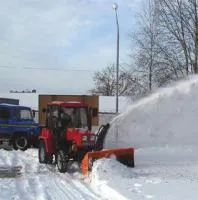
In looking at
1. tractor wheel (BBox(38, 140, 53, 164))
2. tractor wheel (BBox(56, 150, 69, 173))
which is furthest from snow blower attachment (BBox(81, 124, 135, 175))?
tractor wheel (BBox(38, 140, 53, 164))

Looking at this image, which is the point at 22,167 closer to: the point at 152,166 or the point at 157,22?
the point at 152,166

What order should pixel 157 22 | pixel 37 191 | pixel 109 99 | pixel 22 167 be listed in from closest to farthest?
pixel 37 191
pixel 22 167
pixel 157 22
pixel 109 99

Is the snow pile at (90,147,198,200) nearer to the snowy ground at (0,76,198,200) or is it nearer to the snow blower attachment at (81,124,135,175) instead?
the snowy ground at (0,76,198,200)

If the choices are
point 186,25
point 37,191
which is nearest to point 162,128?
point 186,25

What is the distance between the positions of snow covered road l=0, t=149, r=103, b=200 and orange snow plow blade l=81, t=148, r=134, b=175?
38cm

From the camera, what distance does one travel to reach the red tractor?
53.4ft

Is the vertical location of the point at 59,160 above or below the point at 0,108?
below

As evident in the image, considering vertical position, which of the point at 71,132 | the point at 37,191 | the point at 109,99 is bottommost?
the point at 37,191

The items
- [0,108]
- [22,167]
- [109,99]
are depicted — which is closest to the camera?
[22,167]

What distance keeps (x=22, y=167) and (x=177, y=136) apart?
14804 millimetres

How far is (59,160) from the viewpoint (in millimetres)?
16641

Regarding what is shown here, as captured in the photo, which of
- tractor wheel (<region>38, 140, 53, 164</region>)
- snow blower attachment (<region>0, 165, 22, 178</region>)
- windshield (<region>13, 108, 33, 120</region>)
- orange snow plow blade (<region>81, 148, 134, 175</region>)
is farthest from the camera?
windshield (<region>13, 108, 33, 120</region>)

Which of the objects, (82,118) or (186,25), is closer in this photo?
(82,118)

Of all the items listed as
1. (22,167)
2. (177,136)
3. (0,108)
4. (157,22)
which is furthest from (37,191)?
(157,22)
